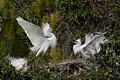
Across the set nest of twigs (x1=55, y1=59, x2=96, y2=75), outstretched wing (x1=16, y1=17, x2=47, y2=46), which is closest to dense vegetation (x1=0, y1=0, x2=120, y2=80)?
nest of twigs (x1=55, y1=59, x2=96, y2=75)

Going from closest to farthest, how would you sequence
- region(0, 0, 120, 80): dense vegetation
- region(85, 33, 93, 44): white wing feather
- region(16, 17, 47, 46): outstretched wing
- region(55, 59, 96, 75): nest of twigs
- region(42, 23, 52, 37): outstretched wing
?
region(0, 0, 120, 80): dense vegetation, region(55, 59, 96, 75): nest of twigs, region(85, 33, 93, 44): white wing feather, region(16, 17, 47, 46): outstretched wing, region(42, 23, 52, 37): outstretched wing

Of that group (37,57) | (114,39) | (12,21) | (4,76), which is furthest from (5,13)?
(114,39)

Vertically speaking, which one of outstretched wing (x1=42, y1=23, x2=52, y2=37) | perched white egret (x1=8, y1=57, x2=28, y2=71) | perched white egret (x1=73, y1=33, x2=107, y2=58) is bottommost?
perched white egret (x1=8, y1=57, x2=28, y2=71)

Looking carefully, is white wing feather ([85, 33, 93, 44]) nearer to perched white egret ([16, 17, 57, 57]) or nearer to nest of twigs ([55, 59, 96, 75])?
nest of twigs ([55, 59, 96, 75])

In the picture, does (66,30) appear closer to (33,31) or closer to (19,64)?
(33,31)

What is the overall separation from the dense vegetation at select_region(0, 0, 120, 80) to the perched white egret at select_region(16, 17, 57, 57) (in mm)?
83

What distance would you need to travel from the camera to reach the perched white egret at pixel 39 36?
239 inches

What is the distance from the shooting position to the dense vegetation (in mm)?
5379

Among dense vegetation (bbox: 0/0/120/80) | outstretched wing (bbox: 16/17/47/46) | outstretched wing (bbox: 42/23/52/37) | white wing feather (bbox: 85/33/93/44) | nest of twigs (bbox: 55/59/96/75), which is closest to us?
dense vegetation (bbox: 0/0/120/80)

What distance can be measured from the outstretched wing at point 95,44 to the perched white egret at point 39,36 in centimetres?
47

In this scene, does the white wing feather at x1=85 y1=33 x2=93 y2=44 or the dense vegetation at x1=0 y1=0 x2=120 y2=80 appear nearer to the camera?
the dense vegetation at x1=0 y1=0 x2=120 y2=80

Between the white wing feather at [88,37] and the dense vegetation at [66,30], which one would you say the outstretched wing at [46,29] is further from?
the white wing feather at [88,37]

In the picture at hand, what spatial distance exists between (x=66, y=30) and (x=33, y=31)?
34 centimetres

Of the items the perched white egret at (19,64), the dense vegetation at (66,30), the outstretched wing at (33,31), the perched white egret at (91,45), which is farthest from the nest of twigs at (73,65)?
the outstretched wing at (33,31)
